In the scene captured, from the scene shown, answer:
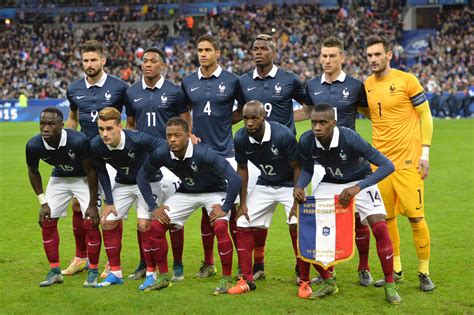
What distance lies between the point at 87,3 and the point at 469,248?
145 ft

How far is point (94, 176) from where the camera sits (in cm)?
791

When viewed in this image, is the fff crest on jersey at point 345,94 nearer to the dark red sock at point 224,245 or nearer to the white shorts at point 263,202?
the white shorts at point 263,202

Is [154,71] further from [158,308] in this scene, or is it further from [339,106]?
[158,308]

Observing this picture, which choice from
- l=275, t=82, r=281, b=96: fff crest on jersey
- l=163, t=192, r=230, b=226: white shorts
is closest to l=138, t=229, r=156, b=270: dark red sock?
l=163, t=192, r=230, b=226: white shorts

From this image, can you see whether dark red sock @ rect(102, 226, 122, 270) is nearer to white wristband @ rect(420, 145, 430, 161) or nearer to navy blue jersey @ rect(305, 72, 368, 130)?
navy blue jersey @ rect(305, 72, 368, 130)

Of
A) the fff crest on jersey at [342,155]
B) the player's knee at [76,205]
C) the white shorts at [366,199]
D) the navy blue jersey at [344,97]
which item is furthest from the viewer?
the player's knee at [76,205]

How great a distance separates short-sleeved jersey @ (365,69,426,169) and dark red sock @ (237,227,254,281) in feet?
5.29

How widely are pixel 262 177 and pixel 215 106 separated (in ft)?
3.50

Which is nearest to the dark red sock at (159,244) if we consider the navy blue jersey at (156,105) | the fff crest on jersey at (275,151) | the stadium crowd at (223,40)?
the navy blue jersey at (156,105)

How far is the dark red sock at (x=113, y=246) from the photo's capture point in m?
7.93

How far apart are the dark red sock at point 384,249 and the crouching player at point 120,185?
2.29 meters

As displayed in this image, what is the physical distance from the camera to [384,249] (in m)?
7.16

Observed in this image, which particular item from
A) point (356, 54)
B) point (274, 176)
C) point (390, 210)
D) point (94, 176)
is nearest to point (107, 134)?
point (94, 176)

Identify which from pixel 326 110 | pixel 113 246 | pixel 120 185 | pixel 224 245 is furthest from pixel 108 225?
pixel 326 110
